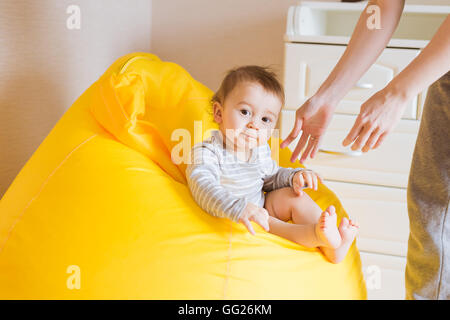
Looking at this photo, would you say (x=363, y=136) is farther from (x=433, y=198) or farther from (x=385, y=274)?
(x=385, y=274)

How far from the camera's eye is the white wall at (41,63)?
135 cm

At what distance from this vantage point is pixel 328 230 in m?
0.94

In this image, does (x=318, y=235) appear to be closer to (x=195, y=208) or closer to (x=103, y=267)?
(x=195, y=208)

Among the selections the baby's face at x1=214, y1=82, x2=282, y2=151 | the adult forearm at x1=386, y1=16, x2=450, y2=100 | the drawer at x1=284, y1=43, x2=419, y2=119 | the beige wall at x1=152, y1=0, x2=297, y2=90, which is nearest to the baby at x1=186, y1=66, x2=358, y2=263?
the baby's face at x1=214, y1=82, x2=282, y2=151

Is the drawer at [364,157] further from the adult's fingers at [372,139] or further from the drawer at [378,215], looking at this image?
the adult's fingers at [372,139]

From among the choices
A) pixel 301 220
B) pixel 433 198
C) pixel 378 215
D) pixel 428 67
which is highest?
pixel 428 67

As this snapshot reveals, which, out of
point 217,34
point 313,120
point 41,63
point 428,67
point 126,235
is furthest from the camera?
point 217,34

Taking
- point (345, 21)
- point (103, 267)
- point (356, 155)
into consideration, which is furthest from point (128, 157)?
point (345, 21)

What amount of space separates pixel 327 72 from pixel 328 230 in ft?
2.51

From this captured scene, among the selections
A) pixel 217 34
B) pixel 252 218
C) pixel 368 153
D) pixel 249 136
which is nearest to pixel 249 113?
pixel 249 136

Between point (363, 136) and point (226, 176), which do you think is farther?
point (226, 176)

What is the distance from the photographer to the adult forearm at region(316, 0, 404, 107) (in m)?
0.99

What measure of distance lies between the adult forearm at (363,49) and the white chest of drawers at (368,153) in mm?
542

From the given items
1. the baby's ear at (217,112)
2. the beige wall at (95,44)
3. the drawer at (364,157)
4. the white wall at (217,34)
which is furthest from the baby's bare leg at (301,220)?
the white wall at (217,34)
